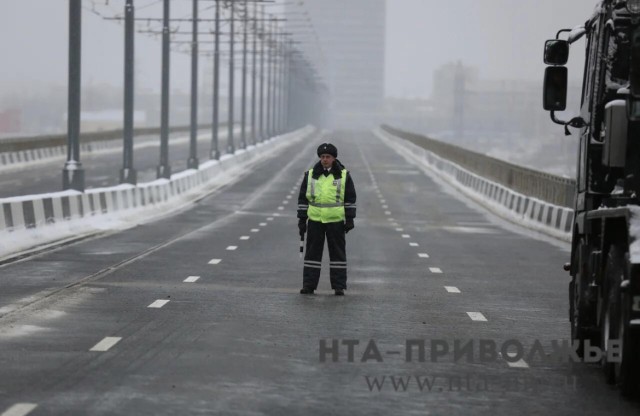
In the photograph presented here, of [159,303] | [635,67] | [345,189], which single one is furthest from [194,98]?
[635,67]

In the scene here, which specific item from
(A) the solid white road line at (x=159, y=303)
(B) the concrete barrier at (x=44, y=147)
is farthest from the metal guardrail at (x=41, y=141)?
(A) the solid white road line at (x=159, y=303)

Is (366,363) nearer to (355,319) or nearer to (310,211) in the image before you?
(355,319)

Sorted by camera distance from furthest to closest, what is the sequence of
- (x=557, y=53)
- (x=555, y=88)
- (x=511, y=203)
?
(x=511, y=203) → (x=557, y=53) → (x=555, y=88)

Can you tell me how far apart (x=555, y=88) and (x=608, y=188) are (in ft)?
3.16

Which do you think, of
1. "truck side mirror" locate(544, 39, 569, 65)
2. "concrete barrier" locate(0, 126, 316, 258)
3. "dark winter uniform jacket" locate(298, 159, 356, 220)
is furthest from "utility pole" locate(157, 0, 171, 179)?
"truck side mirror" locate(544, 39, 569, 65)

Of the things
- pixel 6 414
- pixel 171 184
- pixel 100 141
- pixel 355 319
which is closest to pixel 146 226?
pixel 171 184

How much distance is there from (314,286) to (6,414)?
900 centimetres

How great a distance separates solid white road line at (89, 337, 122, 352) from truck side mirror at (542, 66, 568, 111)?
170 inches

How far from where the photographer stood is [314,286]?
17.9 meters

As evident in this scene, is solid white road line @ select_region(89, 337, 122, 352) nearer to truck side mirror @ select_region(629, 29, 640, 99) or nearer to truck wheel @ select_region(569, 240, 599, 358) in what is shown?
truck wheel @ select_region(569, 240, 599, 358)

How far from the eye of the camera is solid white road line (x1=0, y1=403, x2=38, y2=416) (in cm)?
918

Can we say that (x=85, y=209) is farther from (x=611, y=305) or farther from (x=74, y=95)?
(x=611, y=305)

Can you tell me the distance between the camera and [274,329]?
46.6 feet

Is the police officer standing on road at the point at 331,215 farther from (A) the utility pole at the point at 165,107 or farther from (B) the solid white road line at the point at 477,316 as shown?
(A) the utility pole at the point at 165,107
